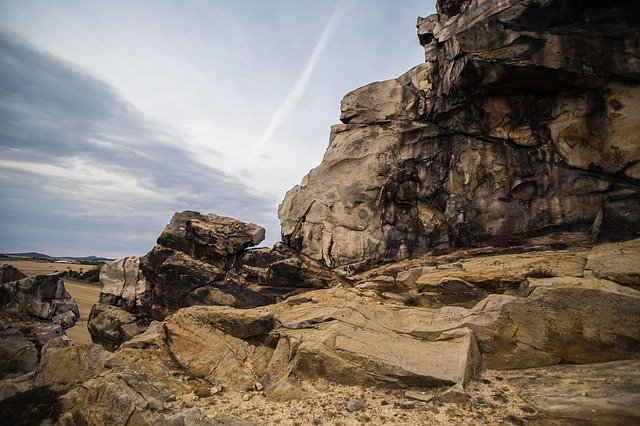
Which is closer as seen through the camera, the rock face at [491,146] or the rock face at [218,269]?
the rock face at [491,146]

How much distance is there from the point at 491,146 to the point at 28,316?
46306 mm

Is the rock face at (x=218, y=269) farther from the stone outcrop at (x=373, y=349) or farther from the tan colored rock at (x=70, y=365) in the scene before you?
the tan colored rock at (x=70, y=365)

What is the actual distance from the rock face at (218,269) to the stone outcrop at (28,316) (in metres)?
10.9

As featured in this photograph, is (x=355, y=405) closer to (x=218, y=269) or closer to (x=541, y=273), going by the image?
(x=541, y=273)

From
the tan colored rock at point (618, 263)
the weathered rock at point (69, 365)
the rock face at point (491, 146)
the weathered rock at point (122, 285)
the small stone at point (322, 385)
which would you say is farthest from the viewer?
the weathered rock at point (122, 285)

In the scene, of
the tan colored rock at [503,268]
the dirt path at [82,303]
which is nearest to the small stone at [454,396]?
the tan colored rock at [503,268]

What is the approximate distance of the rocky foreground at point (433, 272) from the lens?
12719 mm

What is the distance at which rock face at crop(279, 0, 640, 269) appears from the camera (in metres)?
19.5

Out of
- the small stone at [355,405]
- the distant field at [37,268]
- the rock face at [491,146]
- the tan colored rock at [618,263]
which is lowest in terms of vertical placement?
the distant field at [37,268]

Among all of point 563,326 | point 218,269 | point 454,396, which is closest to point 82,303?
point 218,269

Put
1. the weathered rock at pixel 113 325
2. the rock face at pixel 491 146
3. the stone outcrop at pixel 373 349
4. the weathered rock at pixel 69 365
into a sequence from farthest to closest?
the weathered rock at pixel 113 325, the rock face at pixel 491 146, the weathered rock at pixel 69 365, the stone outcrop at pixel 373 349

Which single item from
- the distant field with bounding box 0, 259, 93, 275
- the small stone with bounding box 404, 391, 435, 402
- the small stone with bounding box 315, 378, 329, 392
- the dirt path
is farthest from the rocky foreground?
the distant field with bounding box 0, 259, 93, 275

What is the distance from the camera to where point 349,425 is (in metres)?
11.2

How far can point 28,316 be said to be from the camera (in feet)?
116
